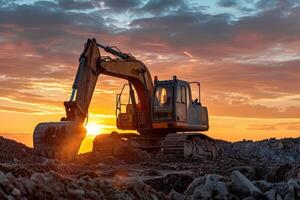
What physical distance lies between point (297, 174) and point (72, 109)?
8228 millimetres

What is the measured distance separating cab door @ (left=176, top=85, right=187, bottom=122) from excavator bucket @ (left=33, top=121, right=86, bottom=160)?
6301mm

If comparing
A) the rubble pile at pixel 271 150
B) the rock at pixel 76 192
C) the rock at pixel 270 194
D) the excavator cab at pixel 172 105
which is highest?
the excavator cab at pixel 172 105

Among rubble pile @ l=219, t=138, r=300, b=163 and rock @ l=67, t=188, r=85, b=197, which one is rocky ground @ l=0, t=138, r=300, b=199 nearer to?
rock @ l=67, t=188, r=85, b=197

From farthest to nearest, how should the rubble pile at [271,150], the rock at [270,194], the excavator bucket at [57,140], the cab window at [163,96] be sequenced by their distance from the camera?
the rubble pile at [271,150] < the cab window at [163,96] < the excavator bucket at [57,140] < the rock at [270,194]

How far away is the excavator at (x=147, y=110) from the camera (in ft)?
73.4

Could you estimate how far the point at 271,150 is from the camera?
3941 centimetres

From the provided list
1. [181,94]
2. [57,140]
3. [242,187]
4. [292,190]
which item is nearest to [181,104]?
[181,94]

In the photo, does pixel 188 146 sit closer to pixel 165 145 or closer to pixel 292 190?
pixel 165 145

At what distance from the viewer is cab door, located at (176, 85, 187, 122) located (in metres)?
24.6

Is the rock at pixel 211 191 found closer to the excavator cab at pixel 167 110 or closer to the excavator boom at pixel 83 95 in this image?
the excavator boom at pixel 83 95

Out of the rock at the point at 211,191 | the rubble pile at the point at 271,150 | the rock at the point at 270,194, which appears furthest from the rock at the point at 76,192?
the rubble pile at the point at 271,150

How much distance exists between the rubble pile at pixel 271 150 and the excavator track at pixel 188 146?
9.35m

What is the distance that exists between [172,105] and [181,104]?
1.58 ft

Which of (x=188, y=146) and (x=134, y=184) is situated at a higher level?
(x=188, y=146)
